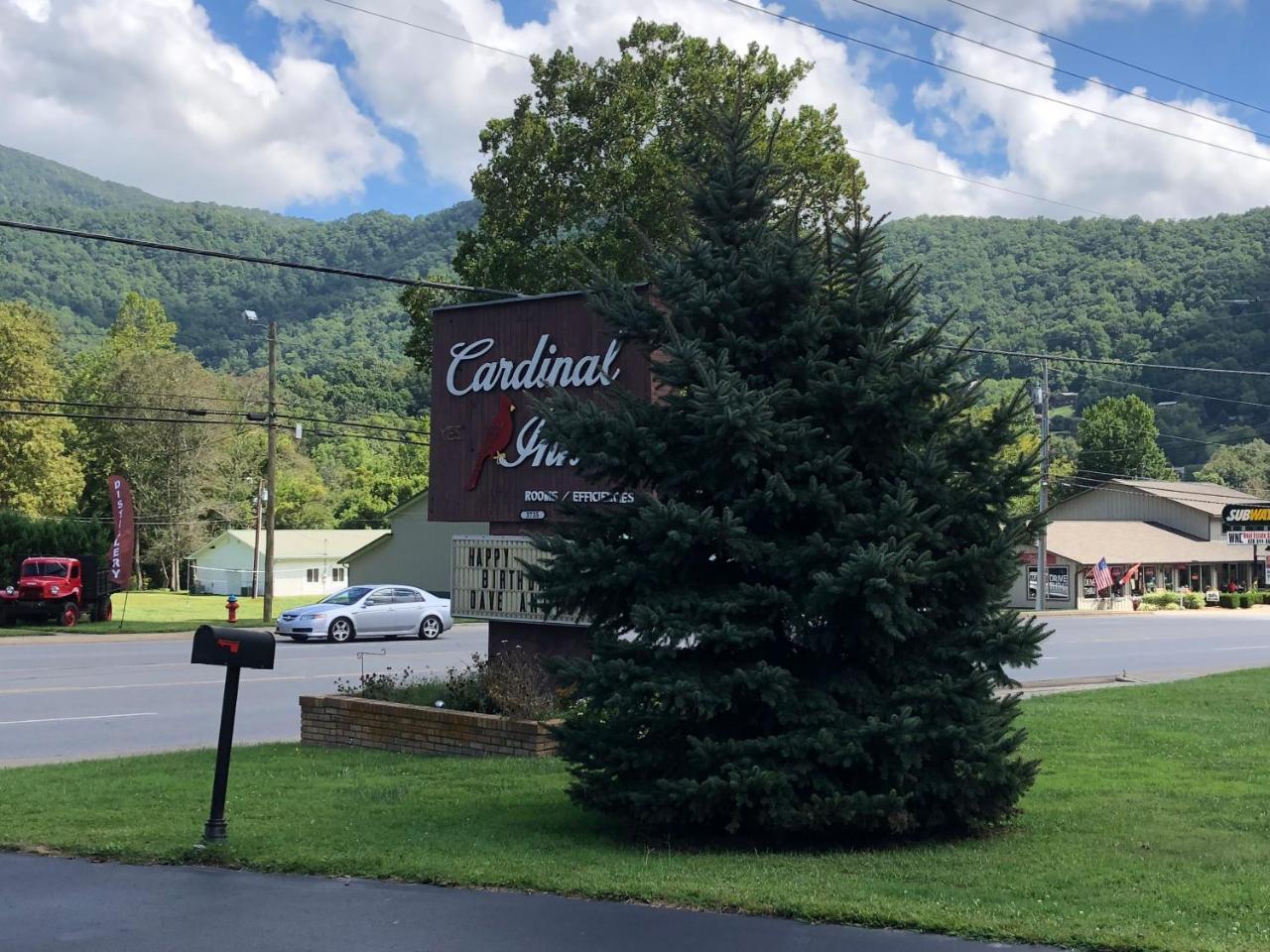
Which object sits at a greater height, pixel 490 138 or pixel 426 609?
pixel 490 138

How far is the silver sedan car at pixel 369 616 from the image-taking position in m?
33.9

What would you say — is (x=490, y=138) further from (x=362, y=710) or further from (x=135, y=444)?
(x=135, y=444)

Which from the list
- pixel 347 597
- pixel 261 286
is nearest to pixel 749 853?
pixel 347 597

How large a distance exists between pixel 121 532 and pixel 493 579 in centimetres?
2842

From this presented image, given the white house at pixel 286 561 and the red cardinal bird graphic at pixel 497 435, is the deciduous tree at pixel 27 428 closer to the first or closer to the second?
the white house at pixel 286 561

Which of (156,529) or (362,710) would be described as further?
(156,529)

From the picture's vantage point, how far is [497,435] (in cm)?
1509

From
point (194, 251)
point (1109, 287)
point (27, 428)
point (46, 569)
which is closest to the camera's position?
point (194, 251)

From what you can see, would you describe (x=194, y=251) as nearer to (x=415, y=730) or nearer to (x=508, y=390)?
(x=508, y=390)

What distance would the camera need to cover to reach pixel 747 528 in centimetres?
913

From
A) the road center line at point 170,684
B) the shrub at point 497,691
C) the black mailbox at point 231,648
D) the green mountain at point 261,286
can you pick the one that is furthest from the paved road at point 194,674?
the green mountain at point 261,286

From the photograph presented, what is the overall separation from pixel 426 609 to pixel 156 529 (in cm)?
5471

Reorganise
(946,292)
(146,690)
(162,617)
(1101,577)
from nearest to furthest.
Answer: (146,690)
(162,617)
(1101,577)
(946,292)

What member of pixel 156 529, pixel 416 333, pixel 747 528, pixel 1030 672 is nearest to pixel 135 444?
pixel 156 529
